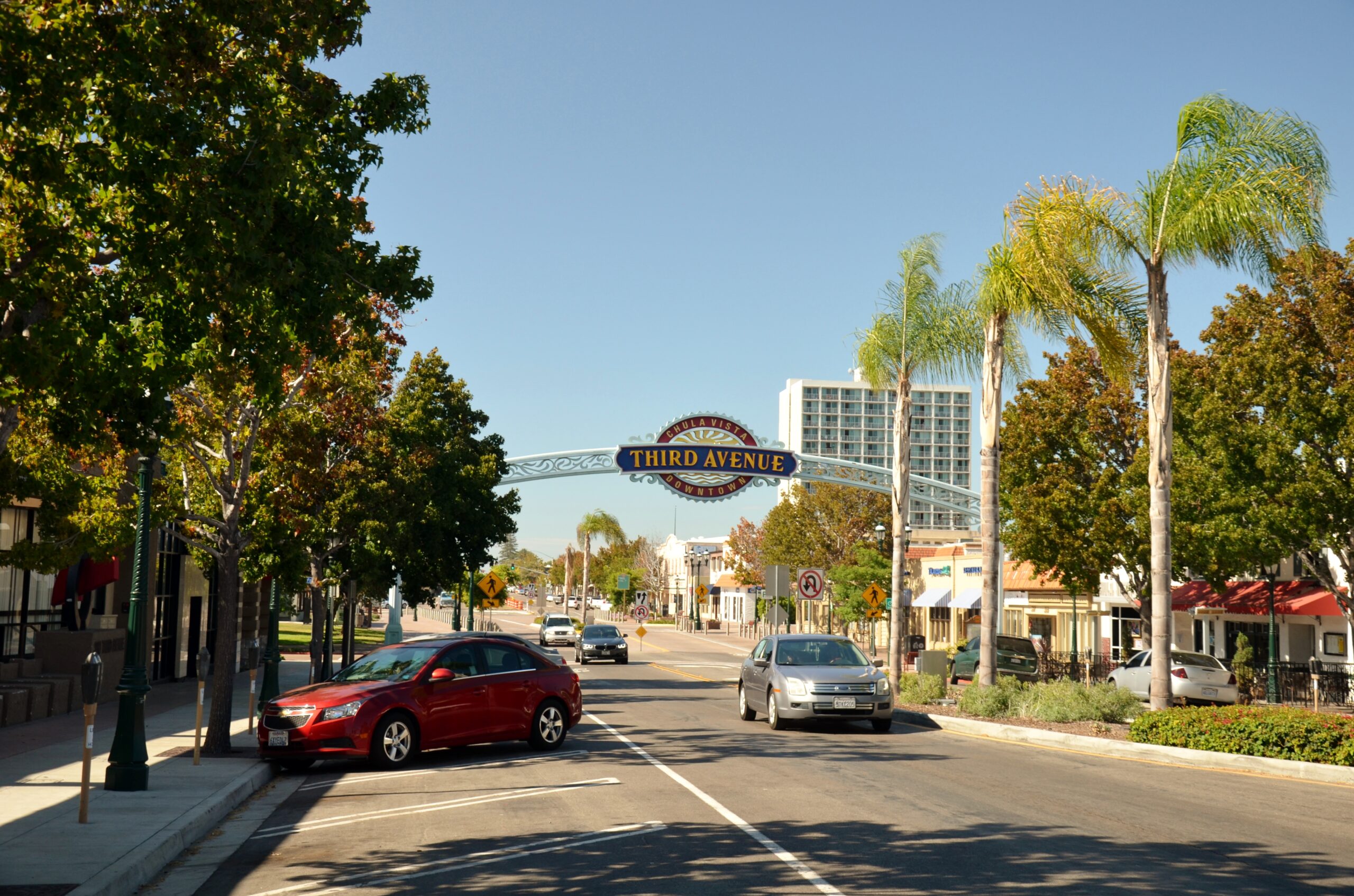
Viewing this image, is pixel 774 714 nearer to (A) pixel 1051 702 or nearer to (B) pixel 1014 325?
(A) pixel 1051 702

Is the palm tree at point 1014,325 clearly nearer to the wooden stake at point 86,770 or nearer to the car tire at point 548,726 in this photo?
the car tire at point 548,726

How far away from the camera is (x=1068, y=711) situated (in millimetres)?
19625

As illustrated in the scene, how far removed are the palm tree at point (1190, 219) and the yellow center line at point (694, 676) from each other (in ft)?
55.9

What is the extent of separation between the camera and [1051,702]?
2000 cm

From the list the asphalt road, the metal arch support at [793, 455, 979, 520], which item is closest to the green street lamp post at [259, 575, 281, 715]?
the asphalt road

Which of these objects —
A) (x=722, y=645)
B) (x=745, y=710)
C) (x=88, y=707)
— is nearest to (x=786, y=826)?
(x=88, y=707)

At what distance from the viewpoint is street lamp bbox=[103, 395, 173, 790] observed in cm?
1206

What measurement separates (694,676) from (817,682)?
65.1ft

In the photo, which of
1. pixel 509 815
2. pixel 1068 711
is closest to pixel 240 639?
pixel 1068 711

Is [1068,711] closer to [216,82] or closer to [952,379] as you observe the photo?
[952,379]

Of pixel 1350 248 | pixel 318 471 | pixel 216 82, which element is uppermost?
pixel 1350 248

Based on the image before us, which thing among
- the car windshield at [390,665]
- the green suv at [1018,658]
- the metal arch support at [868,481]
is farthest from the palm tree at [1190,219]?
the metal arch support at [868,481]

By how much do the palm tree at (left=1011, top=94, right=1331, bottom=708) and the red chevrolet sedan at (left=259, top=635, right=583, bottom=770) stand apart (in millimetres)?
8922

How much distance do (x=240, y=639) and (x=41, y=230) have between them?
36.2 metres
